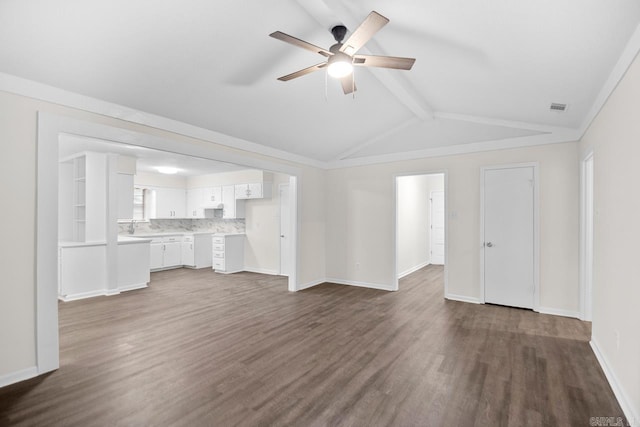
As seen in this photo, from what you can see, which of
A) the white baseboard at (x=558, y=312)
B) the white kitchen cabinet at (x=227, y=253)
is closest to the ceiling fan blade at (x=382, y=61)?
the white baseboard at (x=558, y=312)

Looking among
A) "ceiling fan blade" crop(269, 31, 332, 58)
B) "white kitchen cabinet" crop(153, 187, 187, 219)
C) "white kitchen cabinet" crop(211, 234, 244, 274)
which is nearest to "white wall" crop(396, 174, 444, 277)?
"white kitchen cabinet" crop(211, 234, 244, 274)

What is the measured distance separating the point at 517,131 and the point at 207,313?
5097mm

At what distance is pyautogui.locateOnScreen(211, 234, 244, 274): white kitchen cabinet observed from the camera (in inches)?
290

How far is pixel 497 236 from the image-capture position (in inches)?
186

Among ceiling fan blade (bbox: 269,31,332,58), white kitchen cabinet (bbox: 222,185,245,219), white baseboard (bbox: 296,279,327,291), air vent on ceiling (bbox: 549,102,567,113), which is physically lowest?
white baseboard (bbox: 296,279,327,291)

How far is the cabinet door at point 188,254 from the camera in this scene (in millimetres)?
8000

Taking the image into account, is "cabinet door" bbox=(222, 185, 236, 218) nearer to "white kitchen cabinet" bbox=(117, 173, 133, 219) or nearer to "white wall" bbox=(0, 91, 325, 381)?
"white kitchen cabinet" bbox=(117, 173, 133, 219)

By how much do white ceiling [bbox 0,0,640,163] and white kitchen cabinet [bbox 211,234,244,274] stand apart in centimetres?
375

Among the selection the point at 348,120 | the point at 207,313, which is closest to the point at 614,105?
the point at 348,120

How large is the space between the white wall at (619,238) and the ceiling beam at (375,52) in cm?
184

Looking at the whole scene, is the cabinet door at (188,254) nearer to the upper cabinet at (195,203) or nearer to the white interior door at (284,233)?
the upper cabinet at (195,203)

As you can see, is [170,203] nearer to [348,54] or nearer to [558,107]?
[348,54]

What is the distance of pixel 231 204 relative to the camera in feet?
25.5

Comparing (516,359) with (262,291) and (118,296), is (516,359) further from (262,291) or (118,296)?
(118,296)
